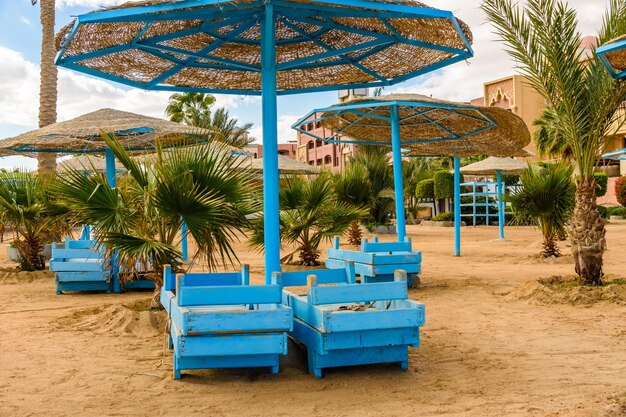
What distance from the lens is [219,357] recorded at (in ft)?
15.1

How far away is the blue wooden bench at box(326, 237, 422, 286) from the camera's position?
29.2 feet

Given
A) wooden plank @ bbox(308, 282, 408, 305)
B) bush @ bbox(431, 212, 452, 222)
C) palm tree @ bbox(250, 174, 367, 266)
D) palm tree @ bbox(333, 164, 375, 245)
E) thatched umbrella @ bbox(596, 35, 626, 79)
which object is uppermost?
thatched umbrella @ bbox(596, 35, 626, 79)

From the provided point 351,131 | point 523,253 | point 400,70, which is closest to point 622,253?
point 523,253

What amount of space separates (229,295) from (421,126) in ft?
26.9

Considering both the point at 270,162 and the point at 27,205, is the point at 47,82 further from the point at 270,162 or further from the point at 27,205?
the point at 270,162

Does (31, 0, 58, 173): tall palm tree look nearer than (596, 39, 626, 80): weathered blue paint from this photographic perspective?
No

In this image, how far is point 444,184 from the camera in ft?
107

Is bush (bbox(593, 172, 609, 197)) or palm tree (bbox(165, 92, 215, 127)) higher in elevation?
palm tree (bbox(165, 92, 215, 127))

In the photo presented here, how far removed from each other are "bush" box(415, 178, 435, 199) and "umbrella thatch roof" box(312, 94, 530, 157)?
19.7 metres

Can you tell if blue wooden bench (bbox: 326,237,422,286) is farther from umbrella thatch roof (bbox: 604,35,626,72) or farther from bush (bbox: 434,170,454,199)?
bush (bbox: 434,170,454,199)

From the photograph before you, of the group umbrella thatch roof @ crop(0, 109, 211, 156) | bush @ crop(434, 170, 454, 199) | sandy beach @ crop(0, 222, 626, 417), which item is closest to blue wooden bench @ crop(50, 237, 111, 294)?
sandy beach @ crop(0, 222, 626, 417)

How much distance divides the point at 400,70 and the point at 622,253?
1006cm

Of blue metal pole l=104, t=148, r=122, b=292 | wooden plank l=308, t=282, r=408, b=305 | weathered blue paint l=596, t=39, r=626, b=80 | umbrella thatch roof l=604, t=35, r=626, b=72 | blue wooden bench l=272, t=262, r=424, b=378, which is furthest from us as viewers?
blue metal pole l=104, t=148, r=122, b=292

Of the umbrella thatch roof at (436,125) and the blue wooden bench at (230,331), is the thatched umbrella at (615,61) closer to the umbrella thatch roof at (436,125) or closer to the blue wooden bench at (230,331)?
the umbrella thatch roof at (436,125)
